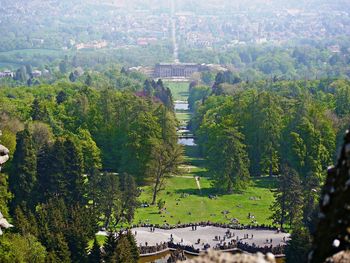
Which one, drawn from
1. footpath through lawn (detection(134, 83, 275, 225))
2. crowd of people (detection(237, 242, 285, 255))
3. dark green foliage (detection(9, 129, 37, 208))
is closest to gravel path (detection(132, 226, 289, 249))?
crowd of people (detection(237, 242, 285, 255))

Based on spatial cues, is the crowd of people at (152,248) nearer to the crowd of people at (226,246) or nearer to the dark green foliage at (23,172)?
the crowd of people at (226,246)

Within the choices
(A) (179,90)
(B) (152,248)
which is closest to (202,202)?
(B) (152,248)

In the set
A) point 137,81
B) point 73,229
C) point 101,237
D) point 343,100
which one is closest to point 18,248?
point 73,229

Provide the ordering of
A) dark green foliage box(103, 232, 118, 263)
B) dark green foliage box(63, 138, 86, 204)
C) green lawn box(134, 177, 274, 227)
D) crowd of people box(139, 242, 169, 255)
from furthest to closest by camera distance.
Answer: green lawn box(134, 177, 274, 227), dark green foliage box(63, 138, 86, 204), crowd of people box(139, 242, 169, 255), dark green foliage box(103, 232, 118, 263)

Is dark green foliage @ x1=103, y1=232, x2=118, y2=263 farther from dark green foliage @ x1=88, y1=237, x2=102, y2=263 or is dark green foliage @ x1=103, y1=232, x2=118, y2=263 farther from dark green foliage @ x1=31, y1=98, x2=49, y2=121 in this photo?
dark green foliage @ x1=31, y1=98, x2=49, y2=121

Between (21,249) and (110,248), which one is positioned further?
(110,248)

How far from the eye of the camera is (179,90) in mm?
155250

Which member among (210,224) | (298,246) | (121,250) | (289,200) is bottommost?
(210,224)

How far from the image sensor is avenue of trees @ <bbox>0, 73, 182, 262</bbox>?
3471 cm

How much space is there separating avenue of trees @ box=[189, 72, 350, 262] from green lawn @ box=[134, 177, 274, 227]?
4.09ft

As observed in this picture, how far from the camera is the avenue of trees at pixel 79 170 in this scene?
3471 centimetres

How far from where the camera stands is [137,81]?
140 meters

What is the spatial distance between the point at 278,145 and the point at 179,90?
308 feet

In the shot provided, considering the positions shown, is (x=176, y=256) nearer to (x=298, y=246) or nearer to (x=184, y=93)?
(x=298, y=246)
